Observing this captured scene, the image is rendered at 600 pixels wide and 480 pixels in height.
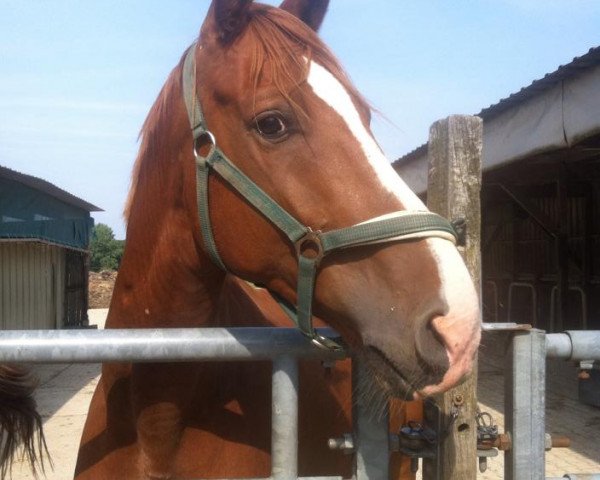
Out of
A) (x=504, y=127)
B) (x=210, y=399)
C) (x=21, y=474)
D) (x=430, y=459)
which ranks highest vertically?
(x=504, y=127)

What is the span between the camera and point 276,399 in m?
1.40

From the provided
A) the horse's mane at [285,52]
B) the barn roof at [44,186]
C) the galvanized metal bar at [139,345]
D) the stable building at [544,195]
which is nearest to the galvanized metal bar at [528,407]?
the galvanized metal bar at [139,345]

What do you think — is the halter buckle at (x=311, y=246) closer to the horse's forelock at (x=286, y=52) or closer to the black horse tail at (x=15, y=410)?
the horse's forelock at (x=286, y=52)

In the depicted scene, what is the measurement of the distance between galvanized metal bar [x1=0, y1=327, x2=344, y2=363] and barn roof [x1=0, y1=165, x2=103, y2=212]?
9996 millimetres

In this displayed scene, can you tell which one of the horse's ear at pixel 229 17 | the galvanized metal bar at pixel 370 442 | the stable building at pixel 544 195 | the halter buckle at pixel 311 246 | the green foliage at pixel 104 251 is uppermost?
the green foliage at pixel 104 251

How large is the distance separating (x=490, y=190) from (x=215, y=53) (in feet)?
33.4

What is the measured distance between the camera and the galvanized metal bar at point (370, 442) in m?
1.44

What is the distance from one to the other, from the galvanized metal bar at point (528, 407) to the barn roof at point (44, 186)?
34.3 feet

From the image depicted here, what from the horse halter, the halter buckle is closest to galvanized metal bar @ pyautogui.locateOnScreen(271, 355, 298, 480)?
the horse halter

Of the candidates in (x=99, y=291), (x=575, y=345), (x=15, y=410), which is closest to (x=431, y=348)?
(x=575, y=345)

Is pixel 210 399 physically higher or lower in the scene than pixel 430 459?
higher

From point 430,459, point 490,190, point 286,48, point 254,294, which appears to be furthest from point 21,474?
point 490,190

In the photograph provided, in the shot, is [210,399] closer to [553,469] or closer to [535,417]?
[535,417]

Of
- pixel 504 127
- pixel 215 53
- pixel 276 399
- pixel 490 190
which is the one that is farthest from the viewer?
pixel 490 190
